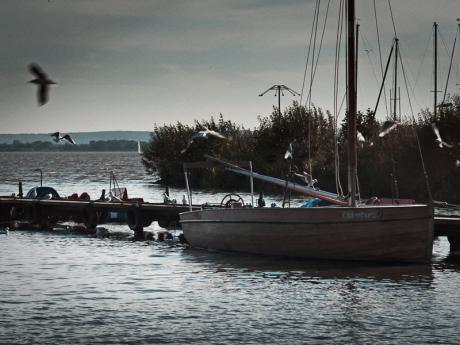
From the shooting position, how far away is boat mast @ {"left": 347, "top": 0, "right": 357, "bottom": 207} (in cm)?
3834

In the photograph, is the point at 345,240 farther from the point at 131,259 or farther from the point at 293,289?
the point at 131,259

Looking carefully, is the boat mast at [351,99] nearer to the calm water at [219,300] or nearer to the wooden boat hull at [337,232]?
the wooden boat hull at [337,232]

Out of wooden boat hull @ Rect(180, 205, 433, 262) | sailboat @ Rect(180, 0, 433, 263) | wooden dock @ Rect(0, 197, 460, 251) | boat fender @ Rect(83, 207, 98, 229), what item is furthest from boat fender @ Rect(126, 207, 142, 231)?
sailboat @ Rect(180, 0, 433, 263)

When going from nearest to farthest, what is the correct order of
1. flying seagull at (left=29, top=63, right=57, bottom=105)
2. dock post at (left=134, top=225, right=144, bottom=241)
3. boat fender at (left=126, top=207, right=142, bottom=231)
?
flying seagull at (left=29, top=63, right=57, bottom=105) → dock post at (left=134, top=225, right=144, bottom=241) → boat fender at (left=126, top=207, right=142, bottom=231)

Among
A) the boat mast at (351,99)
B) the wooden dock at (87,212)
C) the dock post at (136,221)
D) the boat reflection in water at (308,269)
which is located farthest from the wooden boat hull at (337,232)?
the dock post at (136,221)

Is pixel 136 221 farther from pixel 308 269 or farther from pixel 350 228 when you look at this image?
pixel 350 228

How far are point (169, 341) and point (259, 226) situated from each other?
15382 millimetres

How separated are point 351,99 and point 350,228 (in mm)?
4806

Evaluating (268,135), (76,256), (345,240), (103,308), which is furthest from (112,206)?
(268,135)

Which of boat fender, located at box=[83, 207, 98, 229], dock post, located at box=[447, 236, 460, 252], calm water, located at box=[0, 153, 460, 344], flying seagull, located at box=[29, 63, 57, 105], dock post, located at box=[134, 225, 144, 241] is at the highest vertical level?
flying seagull, located at box=[29, 63, 57, 105]

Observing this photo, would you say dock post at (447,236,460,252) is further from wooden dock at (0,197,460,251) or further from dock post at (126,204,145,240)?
dock post at (126,204,145,240)

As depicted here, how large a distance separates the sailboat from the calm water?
1.88 ft

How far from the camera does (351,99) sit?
3869 centimetres

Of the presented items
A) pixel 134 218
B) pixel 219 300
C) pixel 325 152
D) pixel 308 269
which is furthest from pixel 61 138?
pixel 325 152
